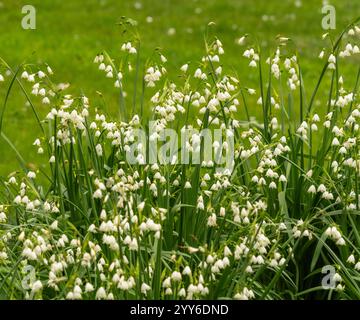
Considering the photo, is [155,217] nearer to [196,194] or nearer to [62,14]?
[196,194]

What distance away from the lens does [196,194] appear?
582cm

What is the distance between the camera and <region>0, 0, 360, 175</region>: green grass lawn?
13461mm

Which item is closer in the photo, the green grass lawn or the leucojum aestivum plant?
the leucojum aestivum plant

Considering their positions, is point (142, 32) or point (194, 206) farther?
point (142, 32)

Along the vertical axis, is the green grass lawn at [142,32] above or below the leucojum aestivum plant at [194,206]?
above

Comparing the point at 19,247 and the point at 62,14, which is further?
the point at 62,14

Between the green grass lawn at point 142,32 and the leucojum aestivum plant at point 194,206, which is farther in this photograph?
the green grass lawn at point 142,32

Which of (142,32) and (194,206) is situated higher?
(142,32)

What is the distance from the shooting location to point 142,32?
52.4ft

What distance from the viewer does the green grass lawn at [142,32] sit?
530 inches

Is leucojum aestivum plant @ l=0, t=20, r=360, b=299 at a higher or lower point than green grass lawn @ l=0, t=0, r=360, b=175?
lower
